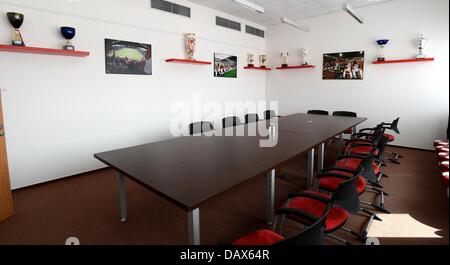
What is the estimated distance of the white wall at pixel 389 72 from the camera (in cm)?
→ 502

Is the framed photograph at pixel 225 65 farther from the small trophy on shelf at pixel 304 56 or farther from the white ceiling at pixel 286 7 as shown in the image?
the small trophy on shelf at pixel 304 56

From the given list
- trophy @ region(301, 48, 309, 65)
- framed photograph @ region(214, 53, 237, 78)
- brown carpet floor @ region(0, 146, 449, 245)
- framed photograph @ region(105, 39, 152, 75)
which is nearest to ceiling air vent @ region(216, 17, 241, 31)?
framed photograph @ region(214, 53, 237, 78)

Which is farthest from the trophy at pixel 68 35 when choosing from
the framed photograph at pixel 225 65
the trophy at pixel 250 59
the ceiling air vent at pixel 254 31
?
the ceiling air vent at pixel 254 31

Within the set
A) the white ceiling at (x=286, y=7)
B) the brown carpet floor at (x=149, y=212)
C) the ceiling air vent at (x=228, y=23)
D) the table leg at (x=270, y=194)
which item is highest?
the white ceiling at (x=286, y=7)

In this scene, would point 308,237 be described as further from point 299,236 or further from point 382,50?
point 382,50

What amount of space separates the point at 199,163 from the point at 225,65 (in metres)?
4.53

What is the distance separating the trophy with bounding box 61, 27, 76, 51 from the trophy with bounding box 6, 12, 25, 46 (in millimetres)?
458

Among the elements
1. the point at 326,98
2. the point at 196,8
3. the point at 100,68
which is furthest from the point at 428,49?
the point at 100,68

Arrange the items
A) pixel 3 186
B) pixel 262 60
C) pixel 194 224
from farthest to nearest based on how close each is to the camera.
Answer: pixel 262 60, pixel 3 186, pixel 194 224

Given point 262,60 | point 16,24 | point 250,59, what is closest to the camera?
point 16,24

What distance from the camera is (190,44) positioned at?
5105 millimetres

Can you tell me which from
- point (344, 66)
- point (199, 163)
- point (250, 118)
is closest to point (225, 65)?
point (250, 118)

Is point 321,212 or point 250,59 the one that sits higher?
point 250,59

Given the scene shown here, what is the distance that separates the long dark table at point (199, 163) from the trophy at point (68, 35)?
2051mm
